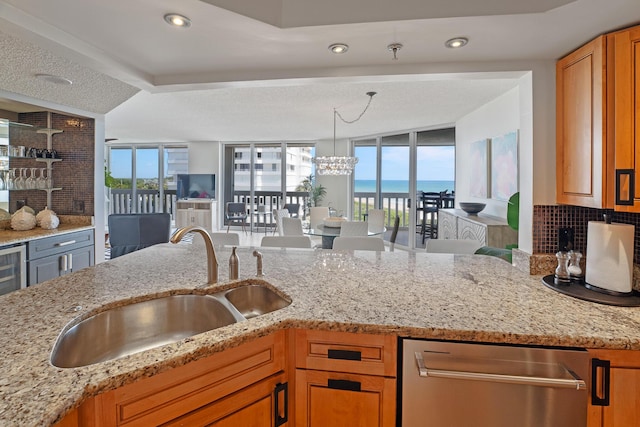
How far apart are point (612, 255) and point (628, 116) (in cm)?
59

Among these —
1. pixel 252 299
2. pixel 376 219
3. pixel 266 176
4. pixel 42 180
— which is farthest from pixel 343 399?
pixel 266 176

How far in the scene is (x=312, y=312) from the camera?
1.27 meters

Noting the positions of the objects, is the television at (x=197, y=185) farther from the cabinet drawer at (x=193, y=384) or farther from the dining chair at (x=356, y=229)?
the cabinet drawer at (x=193, y=384)

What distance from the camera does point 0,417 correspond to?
69cm

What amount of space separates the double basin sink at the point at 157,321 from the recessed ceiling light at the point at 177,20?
1.28 m

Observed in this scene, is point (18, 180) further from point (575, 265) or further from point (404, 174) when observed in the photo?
point (404, 174)

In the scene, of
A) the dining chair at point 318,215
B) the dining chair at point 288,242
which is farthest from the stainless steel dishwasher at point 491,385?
the dining chair at point 318,215

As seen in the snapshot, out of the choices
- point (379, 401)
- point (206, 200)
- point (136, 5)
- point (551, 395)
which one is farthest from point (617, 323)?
point (206, 200)

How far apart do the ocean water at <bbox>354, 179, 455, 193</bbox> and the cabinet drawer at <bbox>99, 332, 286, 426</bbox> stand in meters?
5.23

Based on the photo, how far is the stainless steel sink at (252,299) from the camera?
1593mm

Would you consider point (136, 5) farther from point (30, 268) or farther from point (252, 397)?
point (30, 268)

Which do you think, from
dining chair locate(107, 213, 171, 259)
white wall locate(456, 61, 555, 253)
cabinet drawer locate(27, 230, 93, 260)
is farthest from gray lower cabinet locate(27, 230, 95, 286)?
white wall locate(456, 61, 555, 253)

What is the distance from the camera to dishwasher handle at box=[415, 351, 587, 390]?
1090mm

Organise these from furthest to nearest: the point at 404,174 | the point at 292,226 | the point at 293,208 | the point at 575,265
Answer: the point at 293,208 < the point at 404,174 < the point at 292,226 < the point at 575,265
